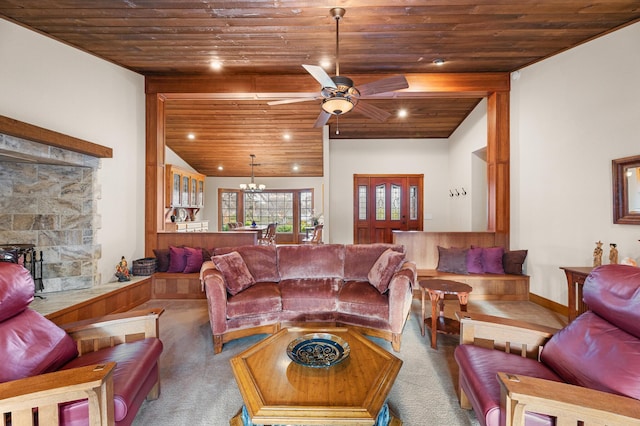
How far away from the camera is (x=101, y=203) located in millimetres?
3639

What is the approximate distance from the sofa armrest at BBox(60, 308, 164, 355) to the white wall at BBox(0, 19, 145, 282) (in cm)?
230

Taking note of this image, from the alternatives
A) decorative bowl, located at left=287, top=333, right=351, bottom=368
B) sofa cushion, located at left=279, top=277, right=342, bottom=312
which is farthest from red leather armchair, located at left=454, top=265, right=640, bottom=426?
sofa cushion, located at left=279, top=277, right=342, bottom=312

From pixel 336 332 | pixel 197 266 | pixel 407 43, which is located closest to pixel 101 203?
pixel 197 266

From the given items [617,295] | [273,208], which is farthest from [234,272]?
[273,208]

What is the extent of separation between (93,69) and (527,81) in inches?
232

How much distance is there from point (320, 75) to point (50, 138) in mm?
2817

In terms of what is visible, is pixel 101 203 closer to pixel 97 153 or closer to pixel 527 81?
pixel 97 153

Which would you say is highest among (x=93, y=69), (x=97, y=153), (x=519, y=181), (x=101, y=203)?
(x=93, y=69)

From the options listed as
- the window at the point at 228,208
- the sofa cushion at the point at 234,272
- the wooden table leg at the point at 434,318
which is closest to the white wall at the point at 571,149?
the wooden table leg at the point at 434,318

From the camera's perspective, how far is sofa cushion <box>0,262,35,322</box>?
143 centimetres

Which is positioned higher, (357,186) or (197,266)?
(357,186)

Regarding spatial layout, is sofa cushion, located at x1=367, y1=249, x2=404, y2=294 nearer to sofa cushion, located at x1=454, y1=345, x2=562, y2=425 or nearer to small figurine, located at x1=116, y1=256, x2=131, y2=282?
sofa cushion, located at x1=454, y1=345, x2=562, y2=425

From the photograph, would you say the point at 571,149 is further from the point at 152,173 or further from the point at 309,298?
the point at 152,173

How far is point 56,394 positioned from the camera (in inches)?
43.6
